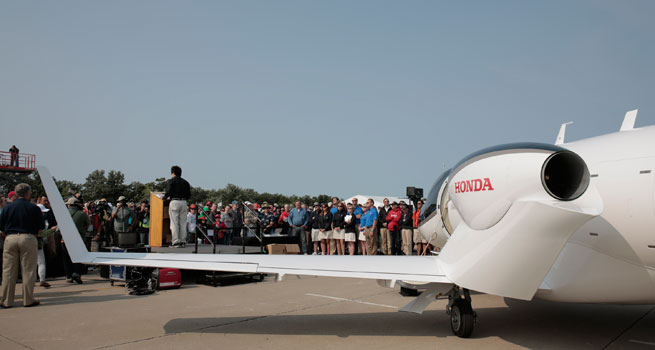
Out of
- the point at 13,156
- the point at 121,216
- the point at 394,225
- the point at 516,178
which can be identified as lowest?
the point at 394,225

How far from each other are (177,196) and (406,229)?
305 inches

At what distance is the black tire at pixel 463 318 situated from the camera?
5.30 meters

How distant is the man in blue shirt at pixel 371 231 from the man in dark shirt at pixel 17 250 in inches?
369

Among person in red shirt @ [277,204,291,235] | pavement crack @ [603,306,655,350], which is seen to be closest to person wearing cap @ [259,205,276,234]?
person in red shirt @ [277,204,291,235]

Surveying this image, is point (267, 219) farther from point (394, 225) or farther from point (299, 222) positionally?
point (394, 225)

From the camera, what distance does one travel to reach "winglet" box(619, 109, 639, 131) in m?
4.96

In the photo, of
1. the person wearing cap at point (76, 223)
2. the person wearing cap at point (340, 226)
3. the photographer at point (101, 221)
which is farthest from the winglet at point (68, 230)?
the person wearing cap at point (340, 226)

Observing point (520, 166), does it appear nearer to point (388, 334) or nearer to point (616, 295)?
point (616, 295)

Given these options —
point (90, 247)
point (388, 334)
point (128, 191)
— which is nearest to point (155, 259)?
point (388, 334)

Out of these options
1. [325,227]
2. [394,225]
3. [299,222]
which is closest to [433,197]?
[394,225]

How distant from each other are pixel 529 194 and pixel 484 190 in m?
0.48

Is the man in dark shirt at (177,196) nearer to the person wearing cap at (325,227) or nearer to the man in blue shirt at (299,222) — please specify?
the man in blue shirt at (299,222)

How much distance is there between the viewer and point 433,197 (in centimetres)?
747

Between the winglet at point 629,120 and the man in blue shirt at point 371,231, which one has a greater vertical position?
the winglet at point 629,120
